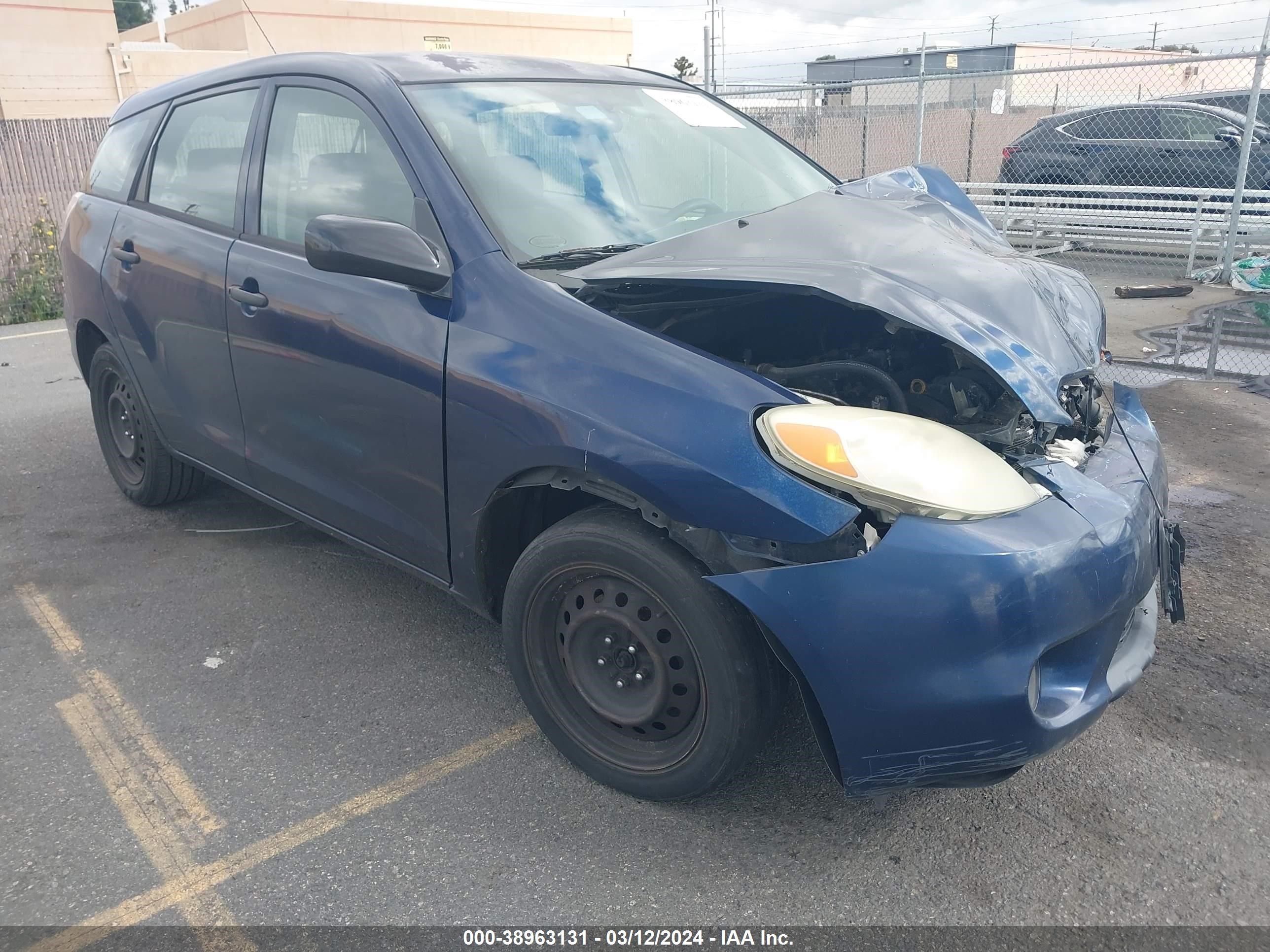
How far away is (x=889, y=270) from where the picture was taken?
259 cm

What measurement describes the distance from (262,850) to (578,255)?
1.78 meters

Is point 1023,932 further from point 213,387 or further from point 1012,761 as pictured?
point 213,387

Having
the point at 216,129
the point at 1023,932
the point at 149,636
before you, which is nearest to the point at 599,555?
the point at 1023,932

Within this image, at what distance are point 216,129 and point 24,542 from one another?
2076 mm

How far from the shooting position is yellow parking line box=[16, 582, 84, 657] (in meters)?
3.53

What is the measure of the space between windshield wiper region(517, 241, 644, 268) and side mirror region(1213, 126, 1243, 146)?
38.2 ft

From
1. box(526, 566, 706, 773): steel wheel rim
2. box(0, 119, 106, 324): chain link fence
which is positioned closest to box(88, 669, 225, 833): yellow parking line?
box(526, 566, 706, 773): steel wheel rim

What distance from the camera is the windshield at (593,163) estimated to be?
2928mm

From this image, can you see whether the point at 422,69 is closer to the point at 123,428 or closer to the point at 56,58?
the point at 123,428

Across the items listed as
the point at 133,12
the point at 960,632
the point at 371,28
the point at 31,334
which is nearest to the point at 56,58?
the point at 371,28

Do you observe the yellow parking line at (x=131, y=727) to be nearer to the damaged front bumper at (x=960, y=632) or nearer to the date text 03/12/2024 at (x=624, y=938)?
the date text 03/12/2024 at (x=624, y=938)

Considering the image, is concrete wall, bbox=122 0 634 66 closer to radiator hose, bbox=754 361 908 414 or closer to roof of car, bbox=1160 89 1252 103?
roof of car, bbox=1160 89 1252 103

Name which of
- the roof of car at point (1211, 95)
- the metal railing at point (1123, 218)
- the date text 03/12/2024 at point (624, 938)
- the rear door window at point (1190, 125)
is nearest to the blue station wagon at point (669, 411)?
the date text 03/12/2024 at point (624, 938)

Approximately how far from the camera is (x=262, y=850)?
2486 mm
